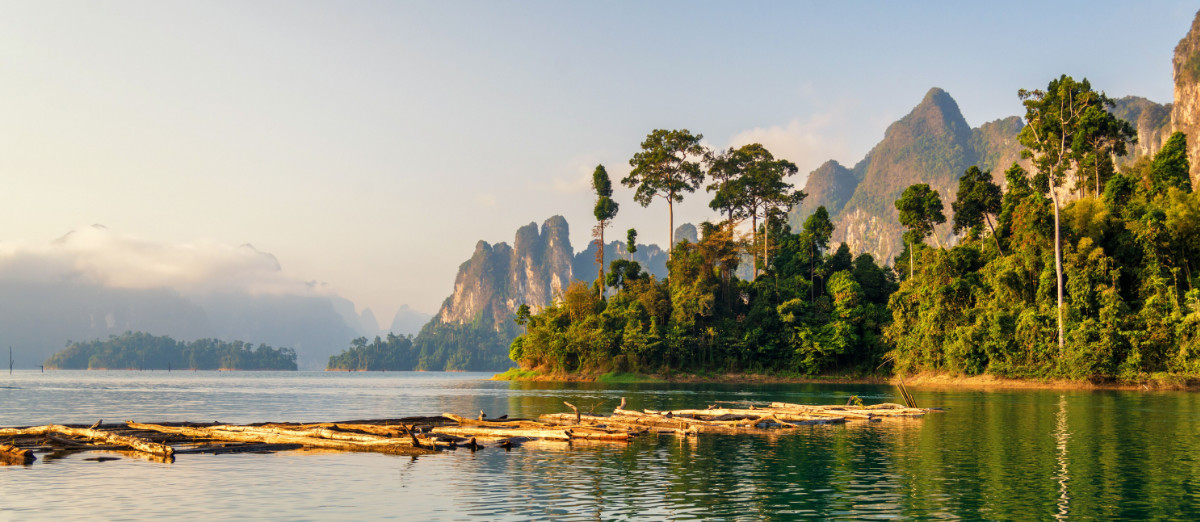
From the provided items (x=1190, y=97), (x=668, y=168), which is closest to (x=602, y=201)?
(x=668, y=168)

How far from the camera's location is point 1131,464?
1959cm

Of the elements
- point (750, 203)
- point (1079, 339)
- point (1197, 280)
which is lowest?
point (1079, 339)

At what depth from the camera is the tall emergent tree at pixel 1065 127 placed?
228 ft

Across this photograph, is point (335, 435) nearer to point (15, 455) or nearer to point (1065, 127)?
point (15, 455)

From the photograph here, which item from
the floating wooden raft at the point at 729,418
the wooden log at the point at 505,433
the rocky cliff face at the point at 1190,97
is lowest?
the floating wooden raft at the point at 729,418

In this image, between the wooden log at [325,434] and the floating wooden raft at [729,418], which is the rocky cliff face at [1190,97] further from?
the wooden log at [325,434]

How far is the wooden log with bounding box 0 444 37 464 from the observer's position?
21.4 m

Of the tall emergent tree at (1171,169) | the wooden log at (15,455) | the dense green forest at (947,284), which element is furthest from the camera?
the tall emergent tree at (1171,169)

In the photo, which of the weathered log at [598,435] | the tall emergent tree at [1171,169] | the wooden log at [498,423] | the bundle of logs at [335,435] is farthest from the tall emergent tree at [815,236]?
the weathered log at [598,435]

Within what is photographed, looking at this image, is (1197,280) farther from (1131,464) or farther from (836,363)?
(1131,464)

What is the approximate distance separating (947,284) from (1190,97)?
107 m

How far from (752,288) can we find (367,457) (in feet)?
247

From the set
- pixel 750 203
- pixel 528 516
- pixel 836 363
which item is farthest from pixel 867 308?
pixel 528 516

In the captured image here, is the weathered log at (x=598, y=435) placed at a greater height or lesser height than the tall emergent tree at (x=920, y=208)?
lesser
